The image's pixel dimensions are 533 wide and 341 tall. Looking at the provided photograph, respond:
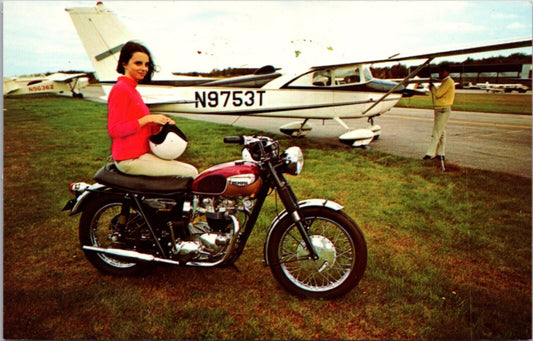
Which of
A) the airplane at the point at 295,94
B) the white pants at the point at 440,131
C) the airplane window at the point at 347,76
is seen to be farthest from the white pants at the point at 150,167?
the airplane window at the point at 347,76

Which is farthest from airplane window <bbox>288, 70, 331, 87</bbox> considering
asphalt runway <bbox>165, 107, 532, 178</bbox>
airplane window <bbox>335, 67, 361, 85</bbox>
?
asphalt runway <bbox>165, 107, 532, 178</bbox>

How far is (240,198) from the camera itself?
260 centimetres

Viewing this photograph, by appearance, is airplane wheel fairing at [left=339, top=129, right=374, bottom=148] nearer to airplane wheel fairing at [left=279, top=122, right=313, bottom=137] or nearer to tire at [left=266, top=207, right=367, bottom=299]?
airplane wheel fairing at [left=279, top=122, right=313, bottom=137]

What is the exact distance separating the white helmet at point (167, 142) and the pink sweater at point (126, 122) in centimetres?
12

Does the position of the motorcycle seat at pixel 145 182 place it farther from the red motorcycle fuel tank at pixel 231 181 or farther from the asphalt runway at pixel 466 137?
the asphalt runway at pixel 466 137

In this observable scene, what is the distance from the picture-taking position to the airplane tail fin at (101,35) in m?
3.53

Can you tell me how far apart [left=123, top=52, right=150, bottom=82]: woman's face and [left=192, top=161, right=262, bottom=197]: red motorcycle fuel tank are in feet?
3.06

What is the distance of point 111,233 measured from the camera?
9.41ft

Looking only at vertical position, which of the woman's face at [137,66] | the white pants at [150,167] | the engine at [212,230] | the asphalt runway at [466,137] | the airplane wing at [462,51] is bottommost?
the asphalt runway at [466,137]

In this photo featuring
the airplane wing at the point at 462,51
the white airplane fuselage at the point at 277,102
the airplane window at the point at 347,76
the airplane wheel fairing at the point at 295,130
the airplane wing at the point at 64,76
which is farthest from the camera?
the airplane window at the point at 347,76

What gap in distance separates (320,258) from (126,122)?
69.6 inches

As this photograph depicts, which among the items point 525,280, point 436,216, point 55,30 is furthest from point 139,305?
point 436,216

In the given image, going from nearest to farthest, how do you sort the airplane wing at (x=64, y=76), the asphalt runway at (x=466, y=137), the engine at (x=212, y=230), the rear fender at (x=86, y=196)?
the engine at (x=212, y=230)
the rear fender at (x=86, y=196)
the airplane wing at (x=64, y=76)
the asphalt runway at (x=466, y=137)

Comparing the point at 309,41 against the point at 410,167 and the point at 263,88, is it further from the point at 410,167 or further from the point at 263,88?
the point at 263,88
